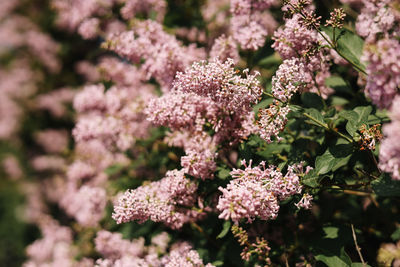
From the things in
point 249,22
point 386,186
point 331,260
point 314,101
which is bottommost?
point 331,260

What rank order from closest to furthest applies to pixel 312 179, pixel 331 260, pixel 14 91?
pixel 312 179 → pixel 331 260 → pixel 14 91

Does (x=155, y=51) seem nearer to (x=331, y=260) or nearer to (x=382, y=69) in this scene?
(x=382, y=69)

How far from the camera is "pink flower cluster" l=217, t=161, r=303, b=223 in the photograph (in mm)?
950

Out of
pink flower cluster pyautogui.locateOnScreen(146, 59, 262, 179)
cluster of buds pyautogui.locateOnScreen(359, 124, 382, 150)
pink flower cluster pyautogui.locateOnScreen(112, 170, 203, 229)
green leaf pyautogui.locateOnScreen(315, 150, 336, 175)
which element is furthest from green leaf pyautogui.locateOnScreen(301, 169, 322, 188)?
pink flower cluster pyautogui.locateOnScreen(112, 170, 203, 229)

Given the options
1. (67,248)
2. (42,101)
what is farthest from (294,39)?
(42,101)

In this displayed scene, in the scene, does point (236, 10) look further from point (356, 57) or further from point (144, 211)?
point (144, 211)

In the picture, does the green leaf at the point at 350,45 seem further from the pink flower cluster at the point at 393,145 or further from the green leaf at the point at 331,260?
the green leaf at the point at 331,260

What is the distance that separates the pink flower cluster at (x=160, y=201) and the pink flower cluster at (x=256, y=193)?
0.29 m

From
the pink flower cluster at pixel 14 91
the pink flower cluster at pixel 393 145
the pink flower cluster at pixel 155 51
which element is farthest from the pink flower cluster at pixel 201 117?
the pink flower cluster at pixel 14 91

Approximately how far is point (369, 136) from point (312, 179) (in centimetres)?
24

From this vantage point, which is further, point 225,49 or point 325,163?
point 225,49

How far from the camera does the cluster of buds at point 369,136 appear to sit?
1.07 metres

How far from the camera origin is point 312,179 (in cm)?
110

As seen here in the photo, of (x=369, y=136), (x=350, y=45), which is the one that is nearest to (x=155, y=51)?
(x=350, y=45)
